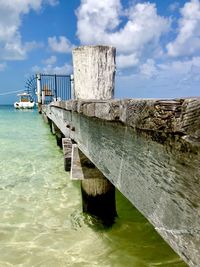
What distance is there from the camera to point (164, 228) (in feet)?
3.99

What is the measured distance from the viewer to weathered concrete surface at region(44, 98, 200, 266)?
3.08ft

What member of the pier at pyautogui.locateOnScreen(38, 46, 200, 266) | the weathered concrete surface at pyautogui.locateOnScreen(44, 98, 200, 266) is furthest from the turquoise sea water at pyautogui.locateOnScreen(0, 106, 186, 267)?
the weathered concrete surface at pyautogui.locateOnScreen(44, 98, 200, 266)

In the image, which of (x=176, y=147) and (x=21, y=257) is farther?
(x=21, y=257)

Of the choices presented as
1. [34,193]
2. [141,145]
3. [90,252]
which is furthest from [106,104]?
[34,193]

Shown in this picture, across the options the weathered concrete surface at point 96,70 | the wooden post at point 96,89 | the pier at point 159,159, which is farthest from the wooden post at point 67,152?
the pier at point 159,159

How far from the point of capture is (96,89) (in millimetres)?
3906

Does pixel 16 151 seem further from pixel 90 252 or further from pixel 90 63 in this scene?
pixel 90 252

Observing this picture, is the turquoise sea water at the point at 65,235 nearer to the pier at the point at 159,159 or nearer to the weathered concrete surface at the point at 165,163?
the pier at the point at 159,159

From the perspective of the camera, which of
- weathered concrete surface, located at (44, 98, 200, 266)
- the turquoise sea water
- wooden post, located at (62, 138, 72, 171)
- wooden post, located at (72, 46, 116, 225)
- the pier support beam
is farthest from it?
wooden post, located at (62, 138, 72, 171)

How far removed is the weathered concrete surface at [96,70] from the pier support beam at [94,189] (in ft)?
→ 2.61

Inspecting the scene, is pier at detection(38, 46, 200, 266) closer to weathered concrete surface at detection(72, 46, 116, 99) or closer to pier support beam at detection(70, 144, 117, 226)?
pier support beam at detection(70, 144, 117, 226)

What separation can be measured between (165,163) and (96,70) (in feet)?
Result: 9.34

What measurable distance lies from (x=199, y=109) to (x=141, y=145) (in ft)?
1.90

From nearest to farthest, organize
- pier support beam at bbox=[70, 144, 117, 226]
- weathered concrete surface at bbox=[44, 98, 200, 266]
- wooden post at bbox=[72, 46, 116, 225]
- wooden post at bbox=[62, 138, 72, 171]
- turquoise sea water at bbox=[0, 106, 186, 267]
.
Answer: weathered concrete surface at bbox=[44, 98, 200, 266]
turquoise sea water at bbox=[0, 106, 186, 267]
pier support beam at bbox=[70, 144, 117, 226]
wooden post at bbox=[72, 46, 116, 225]
wooden post at bbox=[62, 138, 72, 171]
